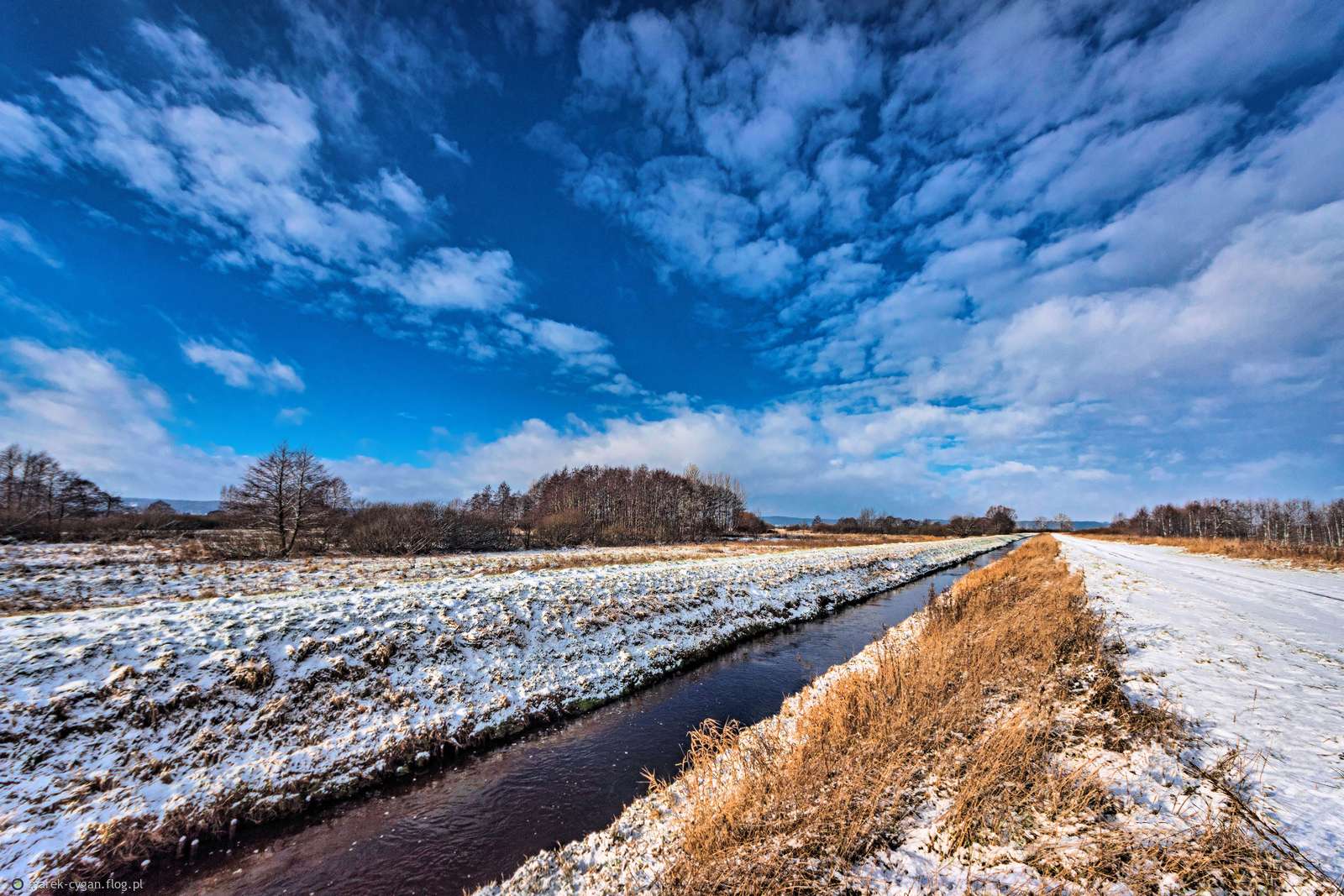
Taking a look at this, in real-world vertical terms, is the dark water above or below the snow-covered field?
below

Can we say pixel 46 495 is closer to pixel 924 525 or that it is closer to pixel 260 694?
pixel 260 694

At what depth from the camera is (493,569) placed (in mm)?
22766

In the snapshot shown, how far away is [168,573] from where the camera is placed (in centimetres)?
1978

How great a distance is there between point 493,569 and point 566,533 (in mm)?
25576

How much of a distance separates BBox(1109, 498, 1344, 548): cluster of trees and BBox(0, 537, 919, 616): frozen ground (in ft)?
273

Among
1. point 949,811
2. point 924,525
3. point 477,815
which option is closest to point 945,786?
point 949,811

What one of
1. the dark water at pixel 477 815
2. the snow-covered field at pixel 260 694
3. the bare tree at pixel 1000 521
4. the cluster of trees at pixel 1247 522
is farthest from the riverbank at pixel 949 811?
the bare tree at pixel 1000 521

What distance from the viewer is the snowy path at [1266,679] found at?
14.9 ft

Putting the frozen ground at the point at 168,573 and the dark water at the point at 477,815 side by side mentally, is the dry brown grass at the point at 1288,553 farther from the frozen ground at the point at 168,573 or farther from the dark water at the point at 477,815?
the frozen ground at the point at 168,573

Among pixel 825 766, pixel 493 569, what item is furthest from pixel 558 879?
pixel 493 569

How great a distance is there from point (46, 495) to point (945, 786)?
58794 mm

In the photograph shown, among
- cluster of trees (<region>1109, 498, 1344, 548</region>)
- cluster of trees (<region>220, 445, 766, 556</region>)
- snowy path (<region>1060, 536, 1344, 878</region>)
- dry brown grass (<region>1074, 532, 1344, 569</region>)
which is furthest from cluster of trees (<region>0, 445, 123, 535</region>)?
cluster of trees (<region>1109, 498, 1344, 548</region>)

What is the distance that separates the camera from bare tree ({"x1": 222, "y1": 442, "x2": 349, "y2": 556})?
1188 inches

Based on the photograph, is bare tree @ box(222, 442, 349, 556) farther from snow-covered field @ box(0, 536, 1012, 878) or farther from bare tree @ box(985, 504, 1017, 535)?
bare tree @ box(985, 504, 1017, 535)
